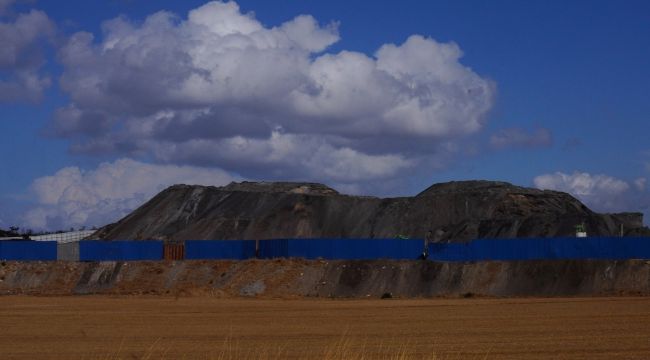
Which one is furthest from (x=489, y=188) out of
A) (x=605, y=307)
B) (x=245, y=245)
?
(x=605, y=307)

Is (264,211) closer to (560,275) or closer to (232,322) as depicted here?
(560,275)

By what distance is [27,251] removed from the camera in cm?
8556

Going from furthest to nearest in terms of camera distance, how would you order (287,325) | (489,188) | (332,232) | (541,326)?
(489,188), (332,232), (287,325), (541,326)

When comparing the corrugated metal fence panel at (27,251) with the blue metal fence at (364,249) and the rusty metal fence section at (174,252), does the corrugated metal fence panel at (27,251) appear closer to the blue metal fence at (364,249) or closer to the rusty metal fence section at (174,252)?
the blue metal fence at (364,249)

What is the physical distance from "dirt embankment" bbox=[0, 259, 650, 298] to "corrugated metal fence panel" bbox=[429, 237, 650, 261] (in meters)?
2.65

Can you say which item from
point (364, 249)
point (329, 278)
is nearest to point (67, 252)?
point (329, 278)

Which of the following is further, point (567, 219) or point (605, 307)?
point (567, 219)

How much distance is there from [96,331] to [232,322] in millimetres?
6875

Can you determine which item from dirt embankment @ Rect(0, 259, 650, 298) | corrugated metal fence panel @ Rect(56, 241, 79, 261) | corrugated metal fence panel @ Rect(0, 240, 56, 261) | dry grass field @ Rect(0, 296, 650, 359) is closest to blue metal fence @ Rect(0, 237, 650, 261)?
corrugated metal fence panel @ Rect(0, 240, 56, 261)

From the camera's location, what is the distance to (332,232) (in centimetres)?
10212

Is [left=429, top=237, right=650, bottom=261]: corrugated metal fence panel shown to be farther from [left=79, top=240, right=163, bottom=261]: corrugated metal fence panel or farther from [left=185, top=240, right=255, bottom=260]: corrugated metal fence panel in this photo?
[left=79, top=240, right=163, bottom=261]: corrugated metal fence panel

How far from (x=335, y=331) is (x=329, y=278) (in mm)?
36387

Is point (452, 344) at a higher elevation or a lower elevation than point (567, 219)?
lower

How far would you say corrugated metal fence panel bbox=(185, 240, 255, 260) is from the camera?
83562mm
